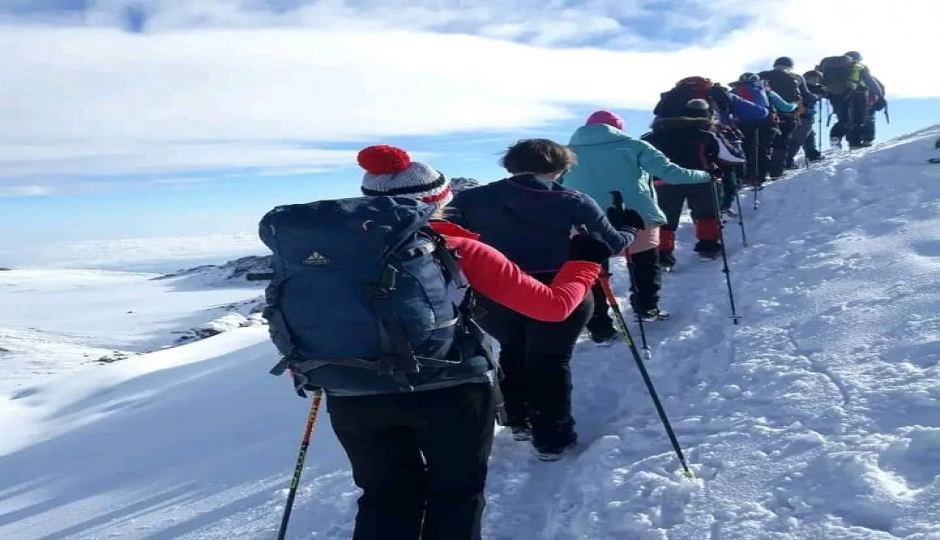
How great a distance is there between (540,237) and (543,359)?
32.1 inches

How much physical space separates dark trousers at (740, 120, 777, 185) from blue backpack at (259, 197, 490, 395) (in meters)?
10.8

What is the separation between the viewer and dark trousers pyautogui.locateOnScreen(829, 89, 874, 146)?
16234 millimetres

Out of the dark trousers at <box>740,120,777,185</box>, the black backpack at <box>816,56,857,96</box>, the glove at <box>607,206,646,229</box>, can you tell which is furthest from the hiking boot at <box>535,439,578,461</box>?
the black backpack at <box>816,56,857,96</box>

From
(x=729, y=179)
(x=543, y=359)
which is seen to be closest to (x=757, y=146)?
(x=729, y=179)

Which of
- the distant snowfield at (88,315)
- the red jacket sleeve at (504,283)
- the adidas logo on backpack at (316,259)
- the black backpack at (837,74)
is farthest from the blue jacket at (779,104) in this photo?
the distant snowfield at (88,315)

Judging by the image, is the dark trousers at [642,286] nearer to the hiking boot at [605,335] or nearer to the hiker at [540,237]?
the hiking boot at [605,335]

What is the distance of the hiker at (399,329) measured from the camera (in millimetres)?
2523

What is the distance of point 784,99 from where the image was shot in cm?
1348

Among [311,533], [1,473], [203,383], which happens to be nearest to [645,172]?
[311,533]

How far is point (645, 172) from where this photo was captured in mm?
6969

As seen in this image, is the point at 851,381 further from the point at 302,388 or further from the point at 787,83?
the point at 787,83

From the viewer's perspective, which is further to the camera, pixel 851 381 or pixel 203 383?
pixel 203 383

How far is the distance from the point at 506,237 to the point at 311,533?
227 cm

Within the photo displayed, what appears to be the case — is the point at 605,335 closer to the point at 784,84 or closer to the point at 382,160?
the point at 382,160
